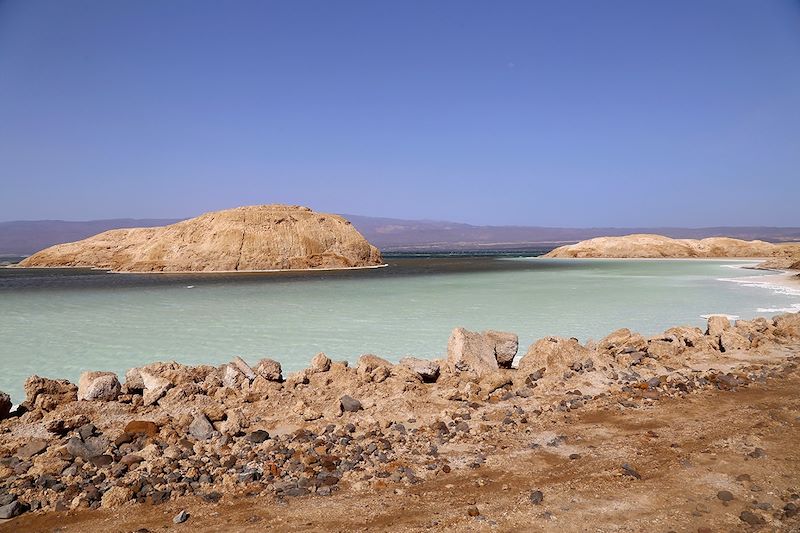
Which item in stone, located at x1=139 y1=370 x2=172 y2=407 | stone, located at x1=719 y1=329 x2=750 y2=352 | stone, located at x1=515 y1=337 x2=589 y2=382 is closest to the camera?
stone, located at x1=139 y1=370 x2=172 y2=407

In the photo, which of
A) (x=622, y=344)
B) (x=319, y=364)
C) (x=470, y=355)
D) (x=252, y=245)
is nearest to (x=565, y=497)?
(x=470, y=355)

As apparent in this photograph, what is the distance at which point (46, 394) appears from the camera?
6.02 meters

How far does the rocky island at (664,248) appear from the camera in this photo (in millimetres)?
74188

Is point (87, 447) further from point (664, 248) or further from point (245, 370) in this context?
point (664, 248)

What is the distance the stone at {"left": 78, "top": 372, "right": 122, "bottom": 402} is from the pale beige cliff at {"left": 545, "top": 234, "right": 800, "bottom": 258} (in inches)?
3252

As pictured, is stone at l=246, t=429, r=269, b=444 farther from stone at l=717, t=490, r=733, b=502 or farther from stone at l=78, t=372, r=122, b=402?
stone at l=717, t=490, r=733, b=502

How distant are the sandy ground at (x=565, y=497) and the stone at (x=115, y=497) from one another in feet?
0.26

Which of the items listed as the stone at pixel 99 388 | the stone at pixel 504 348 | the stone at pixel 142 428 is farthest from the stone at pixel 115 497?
the stone at pixel 504 348

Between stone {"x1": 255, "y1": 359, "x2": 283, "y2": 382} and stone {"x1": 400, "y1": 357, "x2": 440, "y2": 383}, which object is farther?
stone {"x1": 400, "y1": 357, "x2": 440, "y2": 383}

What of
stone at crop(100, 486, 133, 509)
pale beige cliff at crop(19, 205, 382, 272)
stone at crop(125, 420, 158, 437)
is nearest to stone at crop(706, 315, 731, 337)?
stone at crop(125, 420, 158, 437)

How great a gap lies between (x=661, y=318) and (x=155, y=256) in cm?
5720

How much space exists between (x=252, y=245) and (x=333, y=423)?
57121 millimetres

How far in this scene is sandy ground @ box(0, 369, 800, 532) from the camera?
3541 millimetres

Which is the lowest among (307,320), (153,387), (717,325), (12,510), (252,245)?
(307,320)
